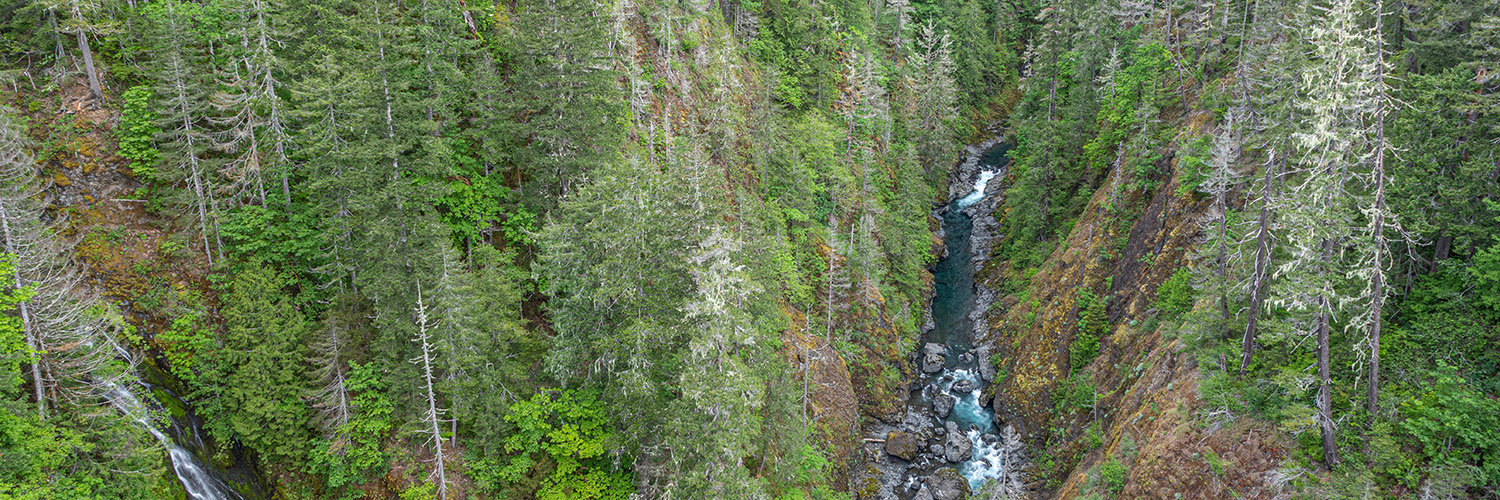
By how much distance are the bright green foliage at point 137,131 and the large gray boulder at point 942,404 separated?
35303 mm

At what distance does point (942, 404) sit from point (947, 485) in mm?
6665

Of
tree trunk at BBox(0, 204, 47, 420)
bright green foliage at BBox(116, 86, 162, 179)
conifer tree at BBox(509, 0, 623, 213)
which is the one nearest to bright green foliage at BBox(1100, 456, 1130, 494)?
conifer tree at BBox(509, 0, 623, 213)

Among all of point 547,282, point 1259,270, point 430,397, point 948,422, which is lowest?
point 948,422

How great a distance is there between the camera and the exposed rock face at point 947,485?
31344mm

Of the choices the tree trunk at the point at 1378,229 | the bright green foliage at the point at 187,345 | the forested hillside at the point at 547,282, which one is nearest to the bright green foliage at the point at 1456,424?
the forested hillside at the point at 547,282

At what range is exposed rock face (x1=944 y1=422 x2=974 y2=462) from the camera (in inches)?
1346

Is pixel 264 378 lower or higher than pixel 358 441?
higher

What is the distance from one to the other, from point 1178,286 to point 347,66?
33729 millimetres

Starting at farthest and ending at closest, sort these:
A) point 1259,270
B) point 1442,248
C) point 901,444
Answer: point 901,444
point 1259,270
point 1442,248

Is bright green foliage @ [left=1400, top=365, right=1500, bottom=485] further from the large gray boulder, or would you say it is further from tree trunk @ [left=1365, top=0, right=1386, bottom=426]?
the large gray boulder

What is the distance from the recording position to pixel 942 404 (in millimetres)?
37938

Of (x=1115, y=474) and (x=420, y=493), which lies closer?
(x=420, y=493)

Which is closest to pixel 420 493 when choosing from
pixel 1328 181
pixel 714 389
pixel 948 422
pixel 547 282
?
pixel 547 282

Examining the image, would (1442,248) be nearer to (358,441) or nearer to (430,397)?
(430,397)
